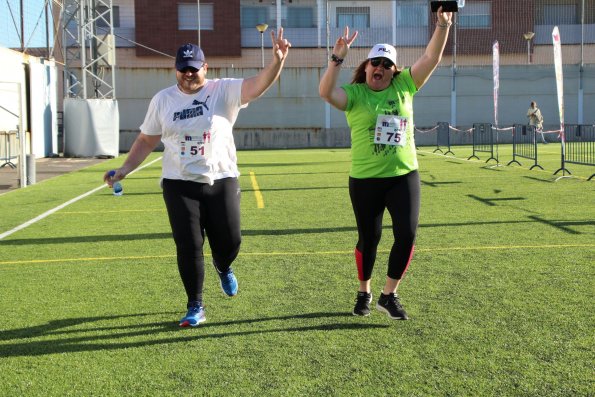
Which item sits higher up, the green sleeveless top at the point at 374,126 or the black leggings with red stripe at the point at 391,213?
the green sleeveless top at the point at 374,126

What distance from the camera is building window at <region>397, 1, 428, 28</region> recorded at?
43188 millimetres

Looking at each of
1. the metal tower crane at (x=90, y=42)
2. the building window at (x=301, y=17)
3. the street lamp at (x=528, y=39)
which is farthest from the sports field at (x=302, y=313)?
the building window at (x=301, y=17)

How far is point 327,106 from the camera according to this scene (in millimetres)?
39938

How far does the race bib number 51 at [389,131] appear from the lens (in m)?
5.68

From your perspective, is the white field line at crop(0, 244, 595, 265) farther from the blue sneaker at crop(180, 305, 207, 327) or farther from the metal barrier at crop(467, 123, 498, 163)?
the metal barrier at crop(467, 123, 498, 163)

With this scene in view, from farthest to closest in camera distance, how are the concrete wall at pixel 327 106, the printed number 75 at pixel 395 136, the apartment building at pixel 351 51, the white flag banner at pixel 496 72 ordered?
the apartment building at pixel 351 51 < the concrete wall at pixel 327 106 < the white flag banner at pixel 496 72 < the printed number 75 at pixel 395 136

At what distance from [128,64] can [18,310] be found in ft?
133

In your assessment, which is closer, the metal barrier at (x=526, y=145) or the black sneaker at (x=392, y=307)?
the black sneaker at (x=392, y=307)

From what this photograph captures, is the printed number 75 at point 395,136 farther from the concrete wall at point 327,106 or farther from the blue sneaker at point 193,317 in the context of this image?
the concrete wall at point 327,106

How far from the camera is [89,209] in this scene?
43.7 ft

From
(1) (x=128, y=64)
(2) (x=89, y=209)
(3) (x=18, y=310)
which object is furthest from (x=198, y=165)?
(1) (x=128, y=64)

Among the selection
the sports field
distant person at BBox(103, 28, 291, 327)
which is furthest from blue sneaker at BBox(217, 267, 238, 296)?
distant person at BBox(103, 28, 291, 327)

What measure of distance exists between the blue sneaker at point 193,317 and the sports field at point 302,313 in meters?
0.06

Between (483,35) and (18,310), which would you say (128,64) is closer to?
(483,35)
